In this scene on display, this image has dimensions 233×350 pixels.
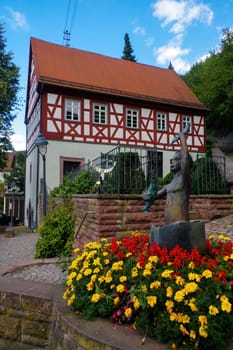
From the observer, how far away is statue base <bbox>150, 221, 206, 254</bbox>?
2.99 m

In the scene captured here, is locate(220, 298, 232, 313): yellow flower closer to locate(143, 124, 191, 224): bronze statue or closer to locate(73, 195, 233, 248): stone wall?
locate(143, 124, 191, 224): bronze statue

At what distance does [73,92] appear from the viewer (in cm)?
1470

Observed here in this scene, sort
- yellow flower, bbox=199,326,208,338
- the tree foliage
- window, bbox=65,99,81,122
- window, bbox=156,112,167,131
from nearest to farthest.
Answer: yellow flower, bbox=199,326,208,338
window, bbox=65,99,81,122
window, bbox=156,112,167,131
the tree foliage

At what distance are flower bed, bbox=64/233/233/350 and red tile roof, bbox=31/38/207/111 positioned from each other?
12544mm

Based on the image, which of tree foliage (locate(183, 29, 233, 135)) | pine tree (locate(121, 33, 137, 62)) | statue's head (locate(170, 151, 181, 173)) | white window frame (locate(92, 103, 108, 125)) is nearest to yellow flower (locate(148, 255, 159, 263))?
statue's head (locate(170, 151, 181, 173))

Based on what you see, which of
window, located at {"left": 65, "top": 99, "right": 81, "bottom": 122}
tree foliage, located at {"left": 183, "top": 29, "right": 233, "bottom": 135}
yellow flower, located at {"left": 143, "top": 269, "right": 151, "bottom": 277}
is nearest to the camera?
yellow flower, located at {"left": 143, "top": 269, "right": 151, "bottom": 277}

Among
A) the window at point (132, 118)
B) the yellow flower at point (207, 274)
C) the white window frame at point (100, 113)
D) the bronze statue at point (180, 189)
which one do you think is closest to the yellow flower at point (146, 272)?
the yellow flower at point (207, 274)

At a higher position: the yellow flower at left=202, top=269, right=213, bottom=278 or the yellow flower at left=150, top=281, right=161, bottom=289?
the yellow flower at left=202, top=269, right=213, bottom=278

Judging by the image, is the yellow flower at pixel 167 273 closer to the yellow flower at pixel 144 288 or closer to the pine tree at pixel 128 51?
the yellow flower at pixel 144 288

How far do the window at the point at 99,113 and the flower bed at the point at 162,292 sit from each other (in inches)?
499

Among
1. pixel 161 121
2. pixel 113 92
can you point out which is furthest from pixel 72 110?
pixel 161 121

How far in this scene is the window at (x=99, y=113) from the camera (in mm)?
15258

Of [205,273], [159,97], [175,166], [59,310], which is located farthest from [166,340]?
[159,97]

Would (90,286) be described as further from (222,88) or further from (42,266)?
(222,88)
